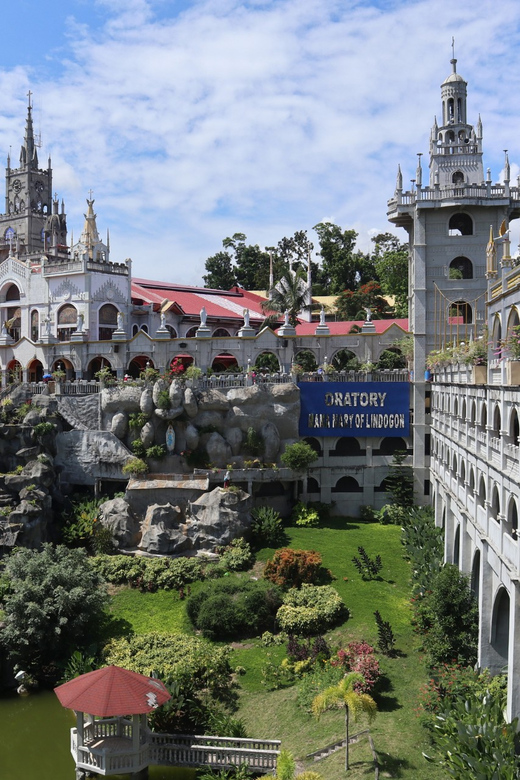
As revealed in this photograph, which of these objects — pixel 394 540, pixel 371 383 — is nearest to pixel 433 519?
pixel 394 540

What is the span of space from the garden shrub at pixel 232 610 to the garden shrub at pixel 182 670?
90 centimetres

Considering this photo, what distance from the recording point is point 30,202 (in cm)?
8638

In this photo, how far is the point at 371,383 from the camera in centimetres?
3831

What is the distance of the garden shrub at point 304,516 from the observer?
3569cm

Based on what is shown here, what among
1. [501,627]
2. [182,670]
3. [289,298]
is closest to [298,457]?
[182,670]

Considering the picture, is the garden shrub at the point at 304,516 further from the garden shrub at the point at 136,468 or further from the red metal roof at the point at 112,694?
the red metal roof at the point at 112,694

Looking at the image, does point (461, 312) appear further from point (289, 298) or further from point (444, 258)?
point (289, 298)

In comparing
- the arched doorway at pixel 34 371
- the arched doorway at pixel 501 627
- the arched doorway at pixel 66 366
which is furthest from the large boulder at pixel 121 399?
the arched doorway at pixel 501 627

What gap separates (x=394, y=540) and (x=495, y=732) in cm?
1836

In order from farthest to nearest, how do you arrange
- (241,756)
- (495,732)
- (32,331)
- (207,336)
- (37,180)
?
(37,180), (32,331), (207,336), (241,756), (495,732)

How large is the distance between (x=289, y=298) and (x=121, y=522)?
20.7 metres

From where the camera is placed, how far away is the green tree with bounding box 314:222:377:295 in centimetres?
6419

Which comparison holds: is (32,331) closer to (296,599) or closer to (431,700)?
(296,599)

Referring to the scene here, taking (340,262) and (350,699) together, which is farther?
(340,262)
